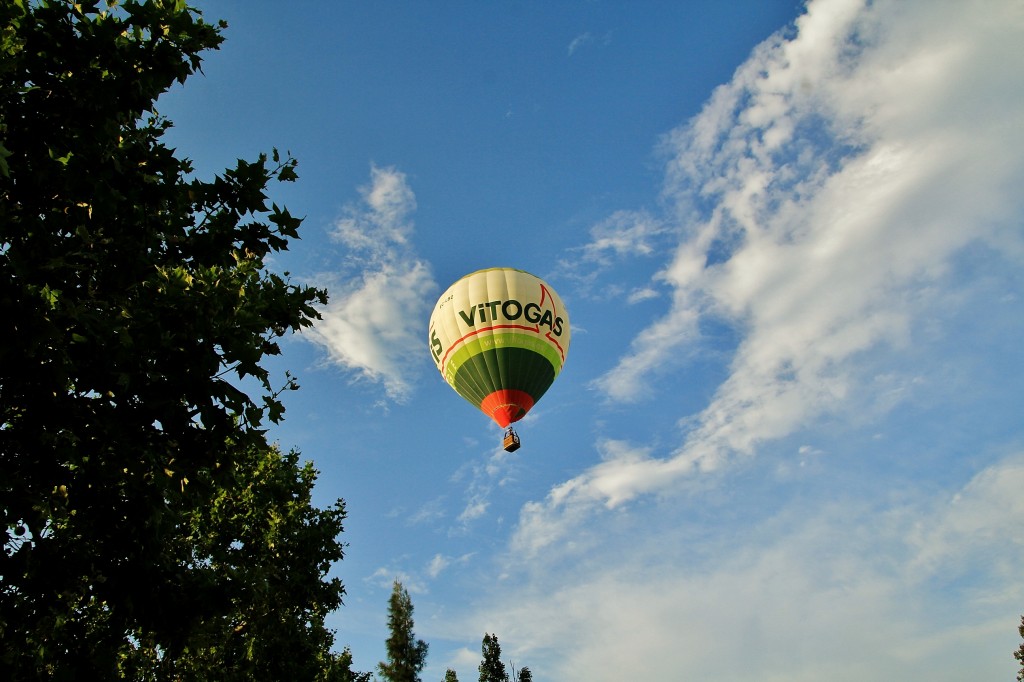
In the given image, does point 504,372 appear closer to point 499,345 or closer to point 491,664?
point 499,345

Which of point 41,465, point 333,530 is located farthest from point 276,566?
point 41,465

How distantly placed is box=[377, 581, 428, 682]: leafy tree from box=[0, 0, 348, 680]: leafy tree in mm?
51773

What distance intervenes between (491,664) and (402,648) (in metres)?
11.9

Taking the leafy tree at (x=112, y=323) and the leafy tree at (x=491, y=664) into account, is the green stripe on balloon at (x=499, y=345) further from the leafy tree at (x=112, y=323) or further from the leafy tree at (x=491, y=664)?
the leafy tree at (x=491, y=664)

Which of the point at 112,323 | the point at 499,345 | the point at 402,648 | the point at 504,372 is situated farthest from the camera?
the point at 402,648

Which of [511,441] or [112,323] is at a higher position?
[511,441]

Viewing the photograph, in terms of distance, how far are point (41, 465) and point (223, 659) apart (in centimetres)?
1491

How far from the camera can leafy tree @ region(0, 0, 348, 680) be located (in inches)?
260

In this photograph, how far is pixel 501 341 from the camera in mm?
33000

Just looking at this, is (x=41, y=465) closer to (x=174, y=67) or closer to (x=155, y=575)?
(x=155, y=575)

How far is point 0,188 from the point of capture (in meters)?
7.15

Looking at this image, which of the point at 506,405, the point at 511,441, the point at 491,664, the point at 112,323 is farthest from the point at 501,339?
the point at 491,664

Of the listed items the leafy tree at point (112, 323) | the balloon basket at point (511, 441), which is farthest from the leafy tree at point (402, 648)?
the leafy tree at point (112, 323)

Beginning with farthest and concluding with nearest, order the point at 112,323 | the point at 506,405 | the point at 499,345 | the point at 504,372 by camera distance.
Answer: the point at 506,405, the point at 504,372, the point at 499,345, the point at 112,323
